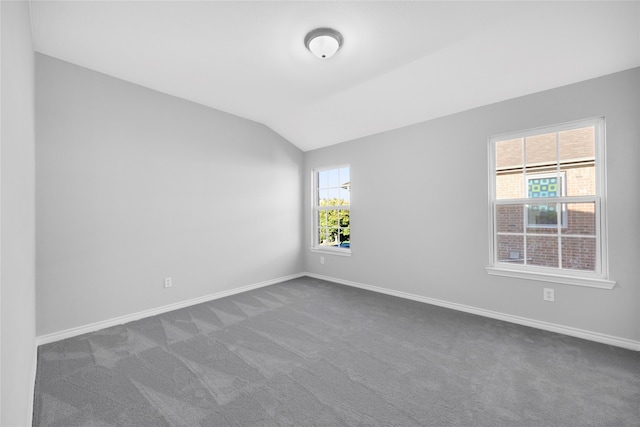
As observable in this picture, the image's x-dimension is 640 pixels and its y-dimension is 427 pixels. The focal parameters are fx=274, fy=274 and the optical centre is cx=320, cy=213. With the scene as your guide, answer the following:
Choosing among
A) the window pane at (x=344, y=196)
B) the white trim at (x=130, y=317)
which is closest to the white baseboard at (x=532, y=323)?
the window pane at (x=344, y=196)

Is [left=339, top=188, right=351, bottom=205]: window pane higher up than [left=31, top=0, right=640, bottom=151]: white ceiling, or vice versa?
[left=31, top=0, right=640, bottom=151]: white ceiling

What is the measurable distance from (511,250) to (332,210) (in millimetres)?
2687

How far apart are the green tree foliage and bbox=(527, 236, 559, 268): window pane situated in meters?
2.43

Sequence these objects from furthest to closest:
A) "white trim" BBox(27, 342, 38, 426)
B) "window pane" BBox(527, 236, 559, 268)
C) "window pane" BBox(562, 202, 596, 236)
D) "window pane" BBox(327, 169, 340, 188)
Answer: "window pane" BBox(327, 169, 340, 188)
"window pane" BBox(527, 236, 559, 268)
"window pane" BBox(562, 202, 596, 236)
"white trim" BBox(27, 342, 38, 426)

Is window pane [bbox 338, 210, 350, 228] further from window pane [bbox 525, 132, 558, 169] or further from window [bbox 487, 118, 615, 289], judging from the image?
window pane [bbox 525, 132, 558, 169]

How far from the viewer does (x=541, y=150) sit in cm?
291

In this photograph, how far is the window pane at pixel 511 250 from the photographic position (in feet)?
10.3

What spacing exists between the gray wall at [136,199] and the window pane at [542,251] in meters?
3.55

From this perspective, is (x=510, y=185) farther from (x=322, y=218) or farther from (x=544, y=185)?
(x=322, y=218)

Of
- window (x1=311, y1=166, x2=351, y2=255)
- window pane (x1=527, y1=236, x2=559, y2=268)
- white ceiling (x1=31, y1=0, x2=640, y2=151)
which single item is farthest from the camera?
window (x1=311, y1=166, x2=351, y2=255)

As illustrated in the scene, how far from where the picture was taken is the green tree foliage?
4.74 m

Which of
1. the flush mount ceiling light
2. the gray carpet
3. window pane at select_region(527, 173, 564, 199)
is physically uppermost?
the flush mount ceiling light

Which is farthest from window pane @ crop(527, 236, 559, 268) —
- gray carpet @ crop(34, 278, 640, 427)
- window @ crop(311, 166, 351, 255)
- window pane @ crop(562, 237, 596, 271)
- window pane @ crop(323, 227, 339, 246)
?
window pane @ crop(323, 227, 339, 246)

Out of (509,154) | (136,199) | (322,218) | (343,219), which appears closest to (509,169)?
(509,154)
